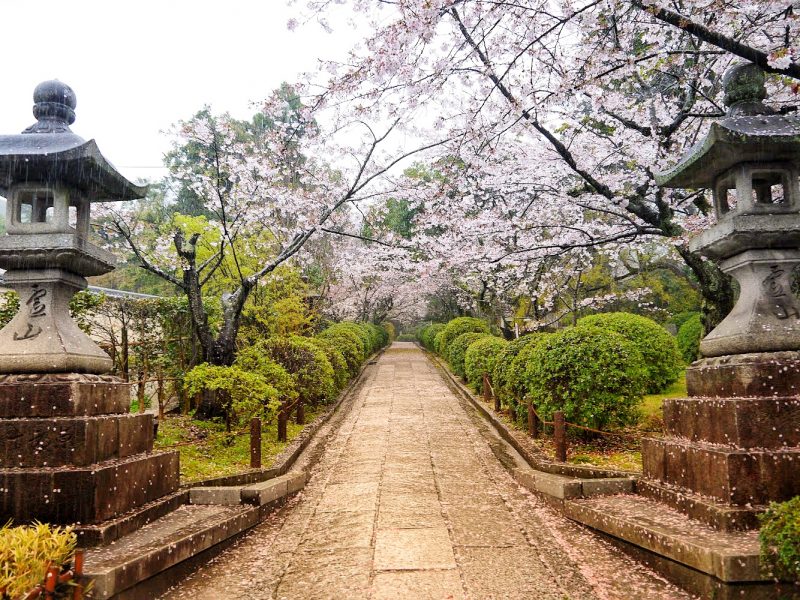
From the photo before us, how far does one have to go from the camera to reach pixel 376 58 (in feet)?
18.6

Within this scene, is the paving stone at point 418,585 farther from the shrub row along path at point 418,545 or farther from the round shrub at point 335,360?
the round shrub at point 335,360

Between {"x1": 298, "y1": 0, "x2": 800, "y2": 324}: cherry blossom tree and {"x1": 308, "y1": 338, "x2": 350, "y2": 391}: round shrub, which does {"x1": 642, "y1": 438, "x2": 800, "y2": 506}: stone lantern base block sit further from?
{"x1": 308, "y1": 338, "x2": 350, "y2": 391}: round shrub

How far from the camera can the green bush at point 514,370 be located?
888 cm

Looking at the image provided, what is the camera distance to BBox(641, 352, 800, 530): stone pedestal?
153 inches

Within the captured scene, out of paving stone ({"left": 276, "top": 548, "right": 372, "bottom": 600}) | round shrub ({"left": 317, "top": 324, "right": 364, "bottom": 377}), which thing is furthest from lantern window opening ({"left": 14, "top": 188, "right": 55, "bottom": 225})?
round shrub ({"left": 317, "top": 324, "right": 364, "bottom": 377})

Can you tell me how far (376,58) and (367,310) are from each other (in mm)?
26690

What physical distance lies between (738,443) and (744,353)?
0.78 m

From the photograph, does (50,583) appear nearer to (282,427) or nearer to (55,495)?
(55,495)

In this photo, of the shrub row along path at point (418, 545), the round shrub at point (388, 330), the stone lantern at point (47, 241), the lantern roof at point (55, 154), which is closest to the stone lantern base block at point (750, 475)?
the shrub row along path at point (418, 545)

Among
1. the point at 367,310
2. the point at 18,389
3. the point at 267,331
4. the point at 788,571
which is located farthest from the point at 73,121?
the point at 367,310

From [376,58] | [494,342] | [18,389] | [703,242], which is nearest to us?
[18,389]

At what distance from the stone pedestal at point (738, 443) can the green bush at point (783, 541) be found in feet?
1.67

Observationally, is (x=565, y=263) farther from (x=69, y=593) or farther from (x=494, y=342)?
(x=69, y=593)

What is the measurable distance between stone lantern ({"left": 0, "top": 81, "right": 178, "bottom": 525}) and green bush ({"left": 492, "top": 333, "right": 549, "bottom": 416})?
549 centimetres
